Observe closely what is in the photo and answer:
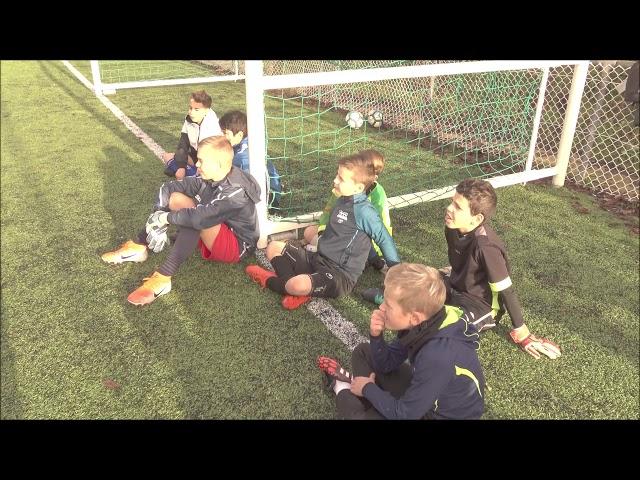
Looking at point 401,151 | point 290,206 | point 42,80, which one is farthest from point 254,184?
point 42,80

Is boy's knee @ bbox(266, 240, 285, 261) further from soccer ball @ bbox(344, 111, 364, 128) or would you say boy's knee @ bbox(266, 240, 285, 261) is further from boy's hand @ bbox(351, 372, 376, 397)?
soccer ball @ bbox(344, 111, 364, 128)

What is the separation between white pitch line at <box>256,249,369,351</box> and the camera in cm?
317

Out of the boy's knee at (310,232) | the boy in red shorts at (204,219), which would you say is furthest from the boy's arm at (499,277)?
the boy in red shorts at (204,219)

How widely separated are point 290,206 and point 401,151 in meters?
2.39

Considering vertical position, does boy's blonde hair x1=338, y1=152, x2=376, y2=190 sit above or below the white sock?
above

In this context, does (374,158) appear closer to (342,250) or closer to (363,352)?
(342,250)

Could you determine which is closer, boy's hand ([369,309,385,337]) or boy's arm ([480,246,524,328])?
boy's hand ([369,309,385,337])

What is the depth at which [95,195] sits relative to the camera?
5.32 m

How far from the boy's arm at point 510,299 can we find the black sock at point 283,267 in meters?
1.30

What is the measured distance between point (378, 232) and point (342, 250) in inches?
11.1

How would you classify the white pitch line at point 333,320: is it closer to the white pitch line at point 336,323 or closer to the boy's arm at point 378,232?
the white pitch line at point 336,323

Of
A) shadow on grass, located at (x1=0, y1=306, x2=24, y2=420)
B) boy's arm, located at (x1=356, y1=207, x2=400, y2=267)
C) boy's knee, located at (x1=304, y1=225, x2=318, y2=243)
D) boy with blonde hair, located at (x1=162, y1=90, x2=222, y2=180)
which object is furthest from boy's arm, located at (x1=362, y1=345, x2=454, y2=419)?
boy with blonde hair, located at (x1=162, y1=90, x2=222, y2=180)

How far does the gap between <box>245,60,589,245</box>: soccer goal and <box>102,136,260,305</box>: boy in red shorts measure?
1.13 ft

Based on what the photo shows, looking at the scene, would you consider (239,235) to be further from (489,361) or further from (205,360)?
(489,361)
